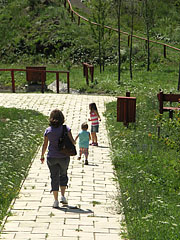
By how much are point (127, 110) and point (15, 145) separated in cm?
374

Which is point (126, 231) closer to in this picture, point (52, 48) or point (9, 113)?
point (9, 113)

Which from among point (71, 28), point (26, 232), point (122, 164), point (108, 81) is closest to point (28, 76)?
point (108, 81)

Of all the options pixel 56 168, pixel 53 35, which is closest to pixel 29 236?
pixel 56 168

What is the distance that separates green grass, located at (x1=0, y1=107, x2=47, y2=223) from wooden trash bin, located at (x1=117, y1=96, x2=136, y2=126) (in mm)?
2289

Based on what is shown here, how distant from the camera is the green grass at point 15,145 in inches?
324

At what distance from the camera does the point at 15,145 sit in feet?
36.1

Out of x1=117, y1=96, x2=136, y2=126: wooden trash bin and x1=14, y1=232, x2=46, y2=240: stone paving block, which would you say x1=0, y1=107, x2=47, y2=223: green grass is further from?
x1=117, y1=96, x2=136, y2=126: wooden trash bin

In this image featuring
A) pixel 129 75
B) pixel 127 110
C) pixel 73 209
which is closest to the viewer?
pixel 73 209

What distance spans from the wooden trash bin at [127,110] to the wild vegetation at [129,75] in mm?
238

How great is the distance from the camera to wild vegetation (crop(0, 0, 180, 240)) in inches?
298

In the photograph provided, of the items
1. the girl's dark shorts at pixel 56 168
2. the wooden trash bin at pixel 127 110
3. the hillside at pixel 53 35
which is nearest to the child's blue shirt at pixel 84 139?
the girl's dark shorts at pixel 56 168

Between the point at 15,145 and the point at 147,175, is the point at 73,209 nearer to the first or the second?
the point at 147,175

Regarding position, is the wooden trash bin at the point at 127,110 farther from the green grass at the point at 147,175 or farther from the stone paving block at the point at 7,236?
the stone paving block at the point at 7,236

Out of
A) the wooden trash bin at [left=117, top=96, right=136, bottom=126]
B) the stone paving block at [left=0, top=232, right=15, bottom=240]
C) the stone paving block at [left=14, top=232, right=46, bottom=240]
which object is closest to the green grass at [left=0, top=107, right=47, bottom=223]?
the stone paving block at [left=0, top=232, right=15, bottom=240]
